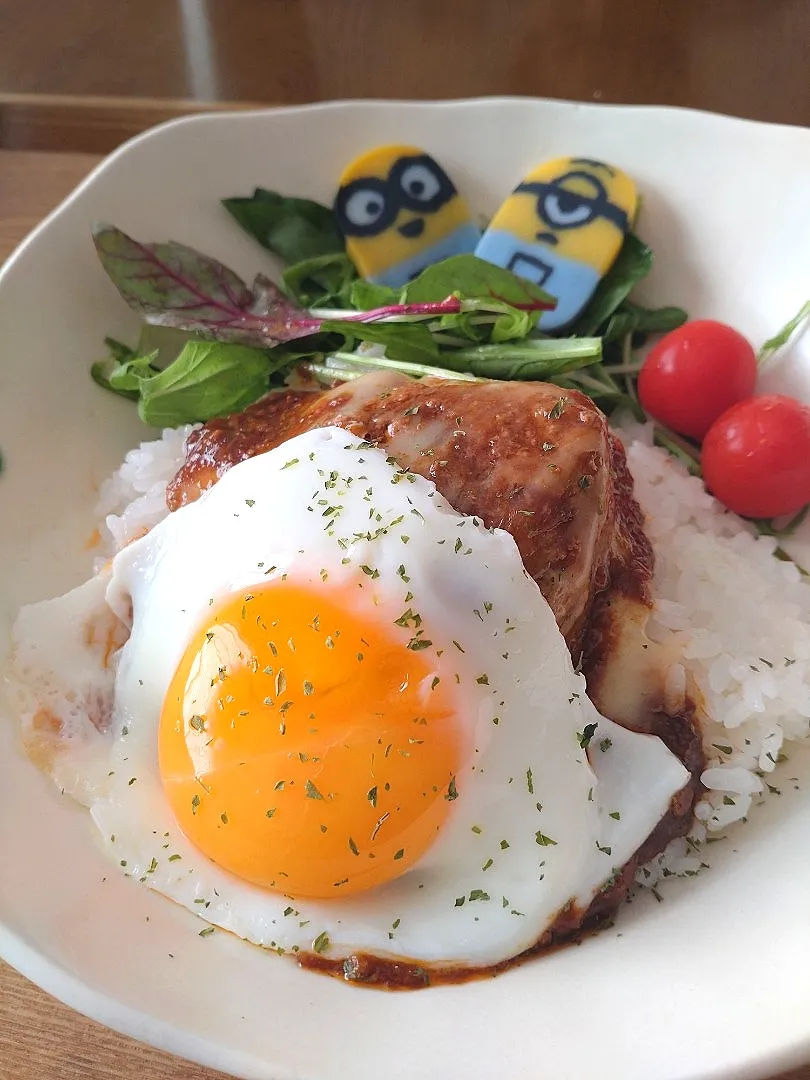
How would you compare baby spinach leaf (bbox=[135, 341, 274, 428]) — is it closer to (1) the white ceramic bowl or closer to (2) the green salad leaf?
(2) the green salad leaf

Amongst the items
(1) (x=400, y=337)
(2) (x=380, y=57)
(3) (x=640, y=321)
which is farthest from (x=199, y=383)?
(2) (x=380, y=57)

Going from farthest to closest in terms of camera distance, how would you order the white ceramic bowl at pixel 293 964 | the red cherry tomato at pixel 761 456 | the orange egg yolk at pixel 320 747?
the red cherry tomato at pixel 761 456 → the orange egg yolk at pixel 320 747 → the white ceramic bowl at pixel 293 964

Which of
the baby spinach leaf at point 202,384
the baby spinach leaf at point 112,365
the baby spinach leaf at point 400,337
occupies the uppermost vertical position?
the baby spinach leaf at point 400,337

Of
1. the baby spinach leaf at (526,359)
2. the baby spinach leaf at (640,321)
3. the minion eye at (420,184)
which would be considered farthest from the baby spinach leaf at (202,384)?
the baby spinach leaf at (640,321)

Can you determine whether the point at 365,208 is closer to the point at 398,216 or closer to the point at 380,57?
the point at 398,216

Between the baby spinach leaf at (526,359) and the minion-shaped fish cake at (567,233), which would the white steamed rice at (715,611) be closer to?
the baby spinach leaf at (526,359)

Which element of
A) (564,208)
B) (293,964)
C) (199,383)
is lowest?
(293,964)

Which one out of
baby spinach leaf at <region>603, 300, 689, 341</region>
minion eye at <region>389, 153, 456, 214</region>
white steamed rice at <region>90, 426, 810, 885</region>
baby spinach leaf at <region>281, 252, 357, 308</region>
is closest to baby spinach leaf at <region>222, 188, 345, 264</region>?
baby spinach leaf at <region>281, 252, 357, 308</region>
